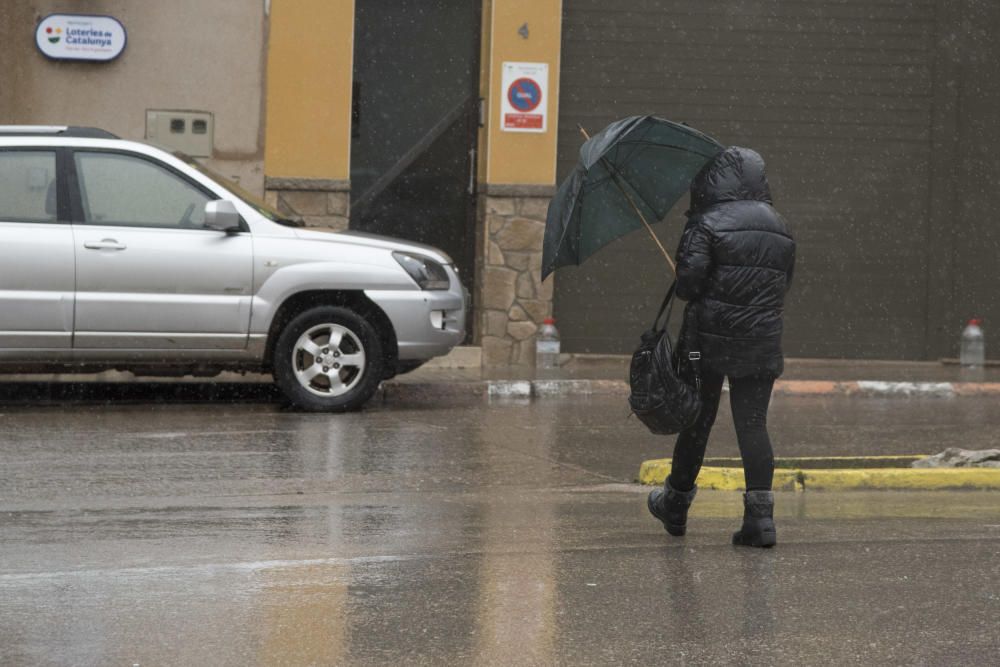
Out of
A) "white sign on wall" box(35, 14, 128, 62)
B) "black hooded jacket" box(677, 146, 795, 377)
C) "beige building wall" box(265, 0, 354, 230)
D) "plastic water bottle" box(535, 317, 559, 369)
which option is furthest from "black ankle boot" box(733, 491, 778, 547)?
"white sign on wall" box(35, 14, 128, 62)

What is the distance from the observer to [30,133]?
38.0 ft

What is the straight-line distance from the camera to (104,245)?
11242 millimetres

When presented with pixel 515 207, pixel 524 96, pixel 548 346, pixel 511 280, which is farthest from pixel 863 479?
pixel 524 96

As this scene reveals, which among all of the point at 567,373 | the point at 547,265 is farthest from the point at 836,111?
the point at 547,265

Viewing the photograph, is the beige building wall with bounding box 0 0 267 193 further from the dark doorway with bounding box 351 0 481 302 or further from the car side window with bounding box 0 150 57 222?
the car side window with bounding box 0 150 57 222

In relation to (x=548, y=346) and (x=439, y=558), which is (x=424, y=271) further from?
(x=439, y=558)

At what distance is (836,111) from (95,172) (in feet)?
25.0

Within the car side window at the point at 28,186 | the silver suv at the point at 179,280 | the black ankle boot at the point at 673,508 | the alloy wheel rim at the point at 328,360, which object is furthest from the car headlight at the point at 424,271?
the black ankle boot at the point at 673,508

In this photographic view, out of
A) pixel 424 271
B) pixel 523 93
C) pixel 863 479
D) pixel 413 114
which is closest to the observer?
pixel 863 479

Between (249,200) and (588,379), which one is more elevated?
(249,200)

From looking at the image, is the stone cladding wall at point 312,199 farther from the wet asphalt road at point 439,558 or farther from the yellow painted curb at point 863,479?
the yellow painted curb at point 863,479

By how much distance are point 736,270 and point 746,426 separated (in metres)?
0.68

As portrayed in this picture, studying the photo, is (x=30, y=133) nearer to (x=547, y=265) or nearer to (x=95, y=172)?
(x=95, y=172)

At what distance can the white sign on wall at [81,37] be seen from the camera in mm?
15008
